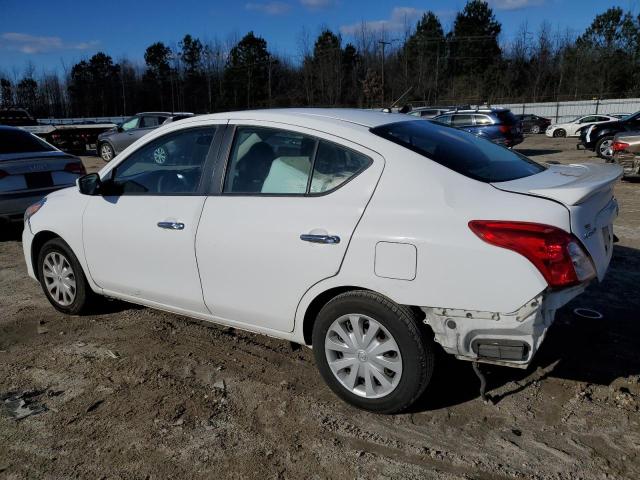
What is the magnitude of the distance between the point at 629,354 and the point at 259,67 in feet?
222

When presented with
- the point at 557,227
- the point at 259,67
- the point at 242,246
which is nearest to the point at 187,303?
the point at 242,246

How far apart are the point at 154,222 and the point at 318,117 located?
4.49 ft

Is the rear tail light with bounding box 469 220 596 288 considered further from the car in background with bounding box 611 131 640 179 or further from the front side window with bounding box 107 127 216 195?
the car in background with bounding box 611 131 640 179

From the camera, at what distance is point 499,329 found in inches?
108

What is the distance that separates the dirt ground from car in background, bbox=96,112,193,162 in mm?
15354

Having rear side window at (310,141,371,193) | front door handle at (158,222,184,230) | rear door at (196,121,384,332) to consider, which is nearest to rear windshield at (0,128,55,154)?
front door handle at (158,222,184,230)

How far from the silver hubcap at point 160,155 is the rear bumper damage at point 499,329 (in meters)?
2.36

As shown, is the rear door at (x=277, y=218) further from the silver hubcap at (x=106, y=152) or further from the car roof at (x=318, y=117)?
the silver hubcap at (x=106, y=152)

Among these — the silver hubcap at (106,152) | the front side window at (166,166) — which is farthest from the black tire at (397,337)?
the silver hubcap at (106,152)

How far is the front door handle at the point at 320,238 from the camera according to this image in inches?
120

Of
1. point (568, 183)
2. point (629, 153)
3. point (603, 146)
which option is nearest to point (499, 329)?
point (568, 183)

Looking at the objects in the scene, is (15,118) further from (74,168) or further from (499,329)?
(499,329)

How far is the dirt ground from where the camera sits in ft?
9.11

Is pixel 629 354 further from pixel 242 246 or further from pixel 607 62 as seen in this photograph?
pixel 607 62
